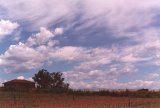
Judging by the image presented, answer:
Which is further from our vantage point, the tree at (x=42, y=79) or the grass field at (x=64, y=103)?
the tree at (x=42, y=79)

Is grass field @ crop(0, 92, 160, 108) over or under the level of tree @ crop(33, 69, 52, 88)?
under

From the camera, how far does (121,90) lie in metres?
82.4

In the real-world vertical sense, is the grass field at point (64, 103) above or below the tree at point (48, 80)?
below

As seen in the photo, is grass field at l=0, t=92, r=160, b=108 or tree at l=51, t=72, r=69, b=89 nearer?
grass field at l=0, t=92, r=160, b=108

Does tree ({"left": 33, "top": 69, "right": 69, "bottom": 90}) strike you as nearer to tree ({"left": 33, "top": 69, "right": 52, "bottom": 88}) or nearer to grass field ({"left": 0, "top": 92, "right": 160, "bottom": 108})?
tree ({"left": 33, "top": 69, "right": 52, "bottom": 88})

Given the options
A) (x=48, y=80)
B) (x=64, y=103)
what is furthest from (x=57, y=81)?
(x=64, y=103)

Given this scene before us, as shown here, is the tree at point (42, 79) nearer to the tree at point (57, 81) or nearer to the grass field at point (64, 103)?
the tree at point (57, 81)

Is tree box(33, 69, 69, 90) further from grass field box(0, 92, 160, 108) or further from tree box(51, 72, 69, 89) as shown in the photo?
grass field box(0, 92, 160, 108)

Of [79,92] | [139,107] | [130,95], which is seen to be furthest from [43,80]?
[139,107]

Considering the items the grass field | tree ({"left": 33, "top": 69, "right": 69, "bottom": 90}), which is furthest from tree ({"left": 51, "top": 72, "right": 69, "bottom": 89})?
the grass field

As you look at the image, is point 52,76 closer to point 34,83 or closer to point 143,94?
point 34,83

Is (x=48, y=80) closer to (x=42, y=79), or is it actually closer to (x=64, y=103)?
(x=42, y=79)

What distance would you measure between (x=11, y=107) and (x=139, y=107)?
13713 mm

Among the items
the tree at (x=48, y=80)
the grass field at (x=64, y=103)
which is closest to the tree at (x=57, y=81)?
the tree at (x=48, y=80)
